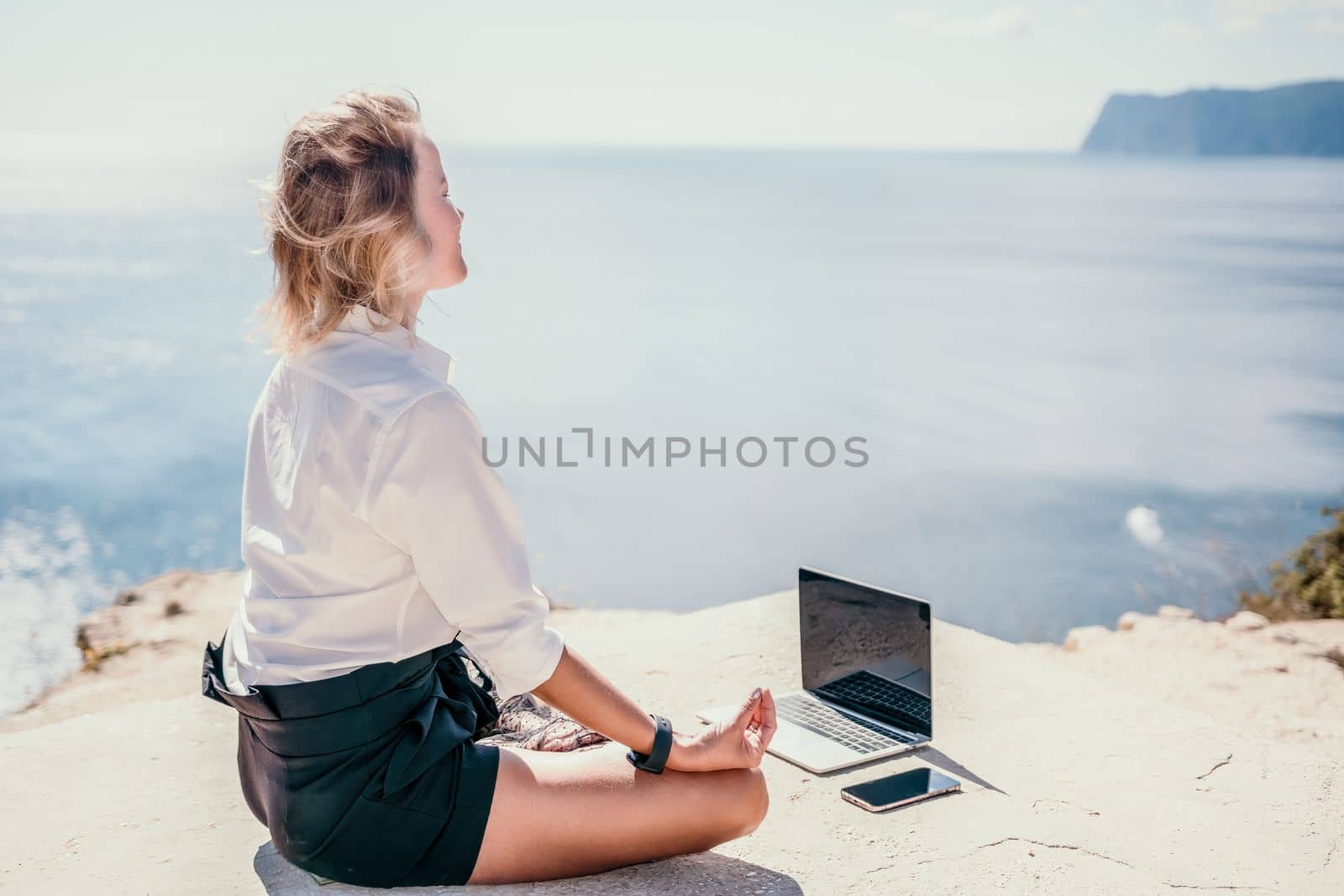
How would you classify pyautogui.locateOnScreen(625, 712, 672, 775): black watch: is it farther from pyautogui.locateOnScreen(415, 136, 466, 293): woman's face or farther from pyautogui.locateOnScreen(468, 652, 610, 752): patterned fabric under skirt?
pyautogui.locateOnScreen(415, 136, 466, 293): woman's face

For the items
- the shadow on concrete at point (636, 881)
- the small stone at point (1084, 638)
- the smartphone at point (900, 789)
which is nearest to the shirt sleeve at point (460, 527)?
the shadow on concrete at point (636, 881)

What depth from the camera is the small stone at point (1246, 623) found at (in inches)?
188

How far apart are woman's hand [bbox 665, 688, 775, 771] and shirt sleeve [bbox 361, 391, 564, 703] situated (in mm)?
315

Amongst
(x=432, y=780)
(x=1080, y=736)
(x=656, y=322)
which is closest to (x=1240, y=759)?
(x=1080, y=736)

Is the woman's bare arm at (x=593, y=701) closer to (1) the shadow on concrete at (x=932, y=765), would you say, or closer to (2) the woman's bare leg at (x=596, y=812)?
(2) the woman's bare leg at (x=596, y=812)

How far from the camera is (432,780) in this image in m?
1.76

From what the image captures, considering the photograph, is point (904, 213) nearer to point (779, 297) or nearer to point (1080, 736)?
point (779, 297)

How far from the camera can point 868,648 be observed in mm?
2674

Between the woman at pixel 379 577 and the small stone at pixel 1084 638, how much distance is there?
Answer: 11.6 feet

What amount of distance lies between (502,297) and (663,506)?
1113cm

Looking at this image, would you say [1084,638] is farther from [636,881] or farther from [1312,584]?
[636,881]

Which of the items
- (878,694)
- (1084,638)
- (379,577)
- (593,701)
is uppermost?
(379,577)

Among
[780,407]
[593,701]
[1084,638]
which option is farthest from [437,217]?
[780,407]

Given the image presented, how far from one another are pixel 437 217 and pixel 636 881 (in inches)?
44.5
